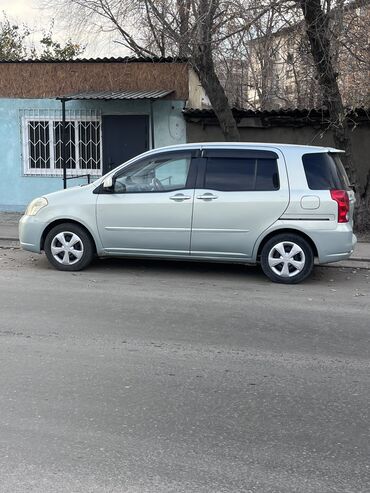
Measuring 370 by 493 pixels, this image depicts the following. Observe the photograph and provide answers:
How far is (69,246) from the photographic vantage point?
26.6ft

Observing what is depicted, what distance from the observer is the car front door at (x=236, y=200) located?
24.8 feet

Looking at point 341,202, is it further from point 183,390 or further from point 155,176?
point 183,390

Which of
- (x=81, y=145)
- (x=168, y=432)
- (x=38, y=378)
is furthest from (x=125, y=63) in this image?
(x=168, y=432)

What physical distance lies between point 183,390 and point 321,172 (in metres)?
4.33

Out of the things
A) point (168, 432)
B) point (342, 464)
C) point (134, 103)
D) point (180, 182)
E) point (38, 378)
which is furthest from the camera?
point (134, 103)

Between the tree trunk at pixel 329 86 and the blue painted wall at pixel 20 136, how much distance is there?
12.0ft

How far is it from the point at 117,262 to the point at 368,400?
5.56 metres

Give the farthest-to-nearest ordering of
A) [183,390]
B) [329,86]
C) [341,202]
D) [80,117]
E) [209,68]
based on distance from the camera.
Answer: [80,117]
[209,68]
[329,86]
[341,202]
[183,390]

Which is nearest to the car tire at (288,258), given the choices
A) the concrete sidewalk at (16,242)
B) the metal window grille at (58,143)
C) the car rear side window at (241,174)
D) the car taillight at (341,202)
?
the car taillight at (341,202)

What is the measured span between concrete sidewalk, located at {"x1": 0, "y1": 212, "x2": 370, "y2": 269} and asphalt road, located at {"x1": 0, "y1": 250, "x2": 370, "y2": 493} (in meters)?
1.91

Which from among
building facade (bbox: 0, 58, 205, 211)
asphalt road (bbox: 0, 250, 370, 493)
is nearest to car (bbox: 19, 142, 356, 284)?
asphalt road (bbox: 0, 250, 370, 493)

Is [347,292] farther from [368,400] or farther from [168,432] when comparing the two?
[168,432]

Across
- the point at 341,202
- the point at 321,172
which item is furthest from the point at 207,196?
the point at 341,202

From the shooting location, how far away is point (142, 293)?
703 centimetres
